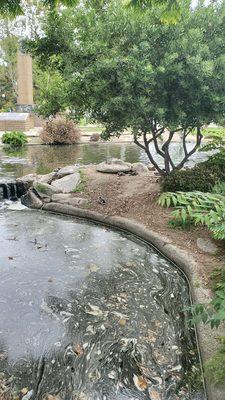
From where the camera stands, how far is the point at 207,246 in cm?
569

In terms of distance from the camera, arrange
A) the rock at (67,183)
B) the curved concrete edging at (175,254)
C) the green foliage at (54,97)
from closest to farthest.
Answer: the curved concrete edging at (175,254)
the green foliage at (54,97)
the rock at (67,183)

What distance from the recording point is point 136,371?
335cm

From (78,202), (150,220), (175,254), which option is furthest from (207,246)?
(78,202)

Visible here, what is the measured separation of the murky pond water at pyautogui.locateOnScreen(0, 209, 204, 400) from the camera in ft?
10.5

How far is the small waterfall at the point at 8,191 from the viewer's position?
975 centimetres

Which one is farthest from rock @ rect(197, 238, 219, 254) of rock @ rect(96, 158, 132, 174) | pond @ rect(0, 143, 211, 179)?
pond @ rect(0, 143, 211, 179)

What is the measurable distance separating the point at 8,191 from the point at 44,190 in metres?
1.34

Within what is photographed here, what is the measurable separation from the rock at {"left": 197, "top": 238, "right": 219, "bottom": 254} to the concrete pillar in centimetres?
2807

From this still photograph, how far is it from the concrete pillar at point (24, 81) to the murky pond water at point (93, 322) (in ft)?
89.1

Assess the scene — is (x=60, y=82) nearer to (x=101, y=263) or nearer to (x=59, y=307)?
(x=101, y=263)

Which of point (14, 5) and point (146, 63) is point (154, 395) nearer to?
point (14, 5)

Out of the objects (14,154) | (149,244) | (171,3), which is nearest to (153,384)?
(149,244)

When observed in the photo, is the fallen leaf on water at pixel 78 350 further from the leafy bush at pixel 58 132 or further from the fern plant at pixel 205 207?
the leafy bush at pixel 58 132

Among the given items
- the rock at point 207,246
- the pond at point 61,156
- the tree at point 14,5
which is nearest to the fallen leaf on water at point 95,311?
the rock at point 207,246
